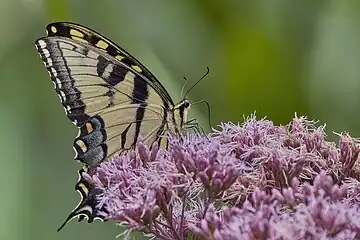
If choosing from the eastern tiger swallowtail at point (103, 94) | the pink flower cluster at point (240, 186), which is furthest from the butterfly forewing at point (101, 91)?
the pink flower cluster at point (240, 186)

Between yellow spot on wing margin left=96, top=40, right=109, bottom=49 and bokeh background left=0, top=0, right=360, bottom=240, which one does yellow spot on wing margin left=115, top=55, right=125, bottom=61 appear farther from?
bokeh background left=0, top=0, right=360, bottom=240

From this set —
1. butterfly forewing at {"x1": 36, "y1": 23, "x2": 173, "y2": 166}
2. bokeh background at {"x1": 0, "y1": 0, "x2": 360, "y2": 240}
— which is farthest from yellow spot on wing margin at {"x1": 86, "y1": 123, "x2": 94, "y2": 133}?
bokeh background at {"x1": 0, "y1": 0, "x2": 360, "y2": 240}

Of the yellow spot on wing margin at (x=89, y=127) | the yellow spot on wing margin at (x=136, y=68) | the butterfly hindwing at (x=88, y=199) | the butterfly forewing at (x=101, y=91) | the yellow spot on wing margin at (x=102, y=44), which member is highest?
the yellow spot on wing margin at (x=136, y=68)

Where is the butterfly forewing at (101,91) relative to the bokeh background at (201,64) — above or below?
below

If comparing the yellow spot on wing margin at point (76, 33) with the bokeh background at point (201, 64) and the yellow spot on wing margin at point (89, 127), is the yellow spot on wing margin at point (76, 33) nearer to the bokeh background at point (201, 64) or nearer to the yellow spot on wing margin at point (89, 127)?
the yellow spot on wing margin at point (89, 127)

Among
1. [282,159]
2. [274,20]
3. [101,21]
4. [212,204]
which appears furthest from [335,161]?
[101,21]

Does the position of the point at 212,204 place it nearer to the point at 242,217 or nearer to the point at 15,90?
the point at 242,217

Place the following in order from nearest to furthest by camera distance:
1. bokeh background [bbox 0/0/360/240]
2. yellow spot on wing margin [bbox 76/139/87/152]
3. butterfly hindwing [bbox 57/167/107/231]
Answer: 1. butterfly hindwing [bbox 57/167/107/231]
2. yellow spot on wing margin [bbox 76/139/87/152]
3. bokeh background [bbox 0/0/360/240]
